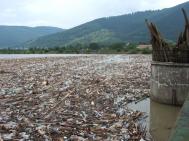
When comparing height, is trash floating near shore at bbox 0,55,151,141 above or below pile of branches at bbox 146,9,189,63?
below

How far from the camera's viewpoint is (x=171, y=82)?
41.2ft

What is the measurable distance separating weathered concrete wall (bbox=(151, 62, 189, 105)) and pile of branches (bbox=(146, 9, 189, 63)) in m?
0.31

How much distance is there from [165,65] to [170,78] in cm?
49

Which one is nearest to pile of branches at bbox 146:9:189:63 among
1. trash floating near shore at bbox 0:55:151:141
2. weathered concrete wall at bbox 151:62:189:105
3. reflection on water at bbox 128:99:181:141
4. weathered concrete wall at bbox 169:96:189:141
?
weathered concrete wall at bbox 151:62:189:105

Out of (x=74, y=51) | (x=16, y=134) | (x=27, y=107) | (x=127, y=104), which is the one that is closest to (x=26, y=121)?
(x=16, y=134)

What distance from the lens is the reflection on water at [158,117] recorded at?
9.42 meters

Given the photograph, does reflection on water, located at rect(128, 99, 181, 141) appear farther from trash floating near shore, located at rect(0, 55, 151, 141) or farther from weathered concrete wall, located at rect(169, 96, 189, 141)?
weathered concrete wall, located at rect(169, 96, 189, 141)

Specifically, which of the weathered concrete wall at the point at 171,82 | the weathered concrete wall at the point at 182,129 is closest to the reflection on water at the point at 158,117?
the weathered concrete wall at the point at 171,82

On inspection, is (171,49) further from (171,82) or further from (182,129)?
(182,129)

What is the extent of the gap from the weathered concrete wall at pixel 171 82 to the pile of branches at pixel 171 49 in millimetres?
307

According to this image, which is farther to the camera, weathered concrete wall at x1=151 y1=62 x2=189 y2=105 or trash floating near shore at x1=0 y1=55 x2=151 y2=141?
weathered concrete wall at x1=151 y1=62 x2=189 y2=105

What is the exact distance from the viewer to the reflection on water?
9.42m

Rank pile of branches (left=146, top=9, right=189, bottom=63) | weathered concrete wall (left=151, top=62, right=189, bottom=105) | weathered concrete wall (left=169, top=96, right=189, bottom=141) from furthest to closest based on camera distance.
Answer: pile of branches (left=146, top=9, right=189, bottom=63) < weathered concrete wall (left=151, top=62, right=189, bottom=105) < weathered concrete wall (left=169, top=96, right=189, bottom=141)

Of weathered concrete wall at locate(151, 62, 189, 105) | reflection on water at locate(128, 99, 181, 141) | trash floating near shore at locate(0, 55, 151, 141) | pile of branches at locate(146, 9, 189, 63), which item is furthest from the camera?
pile of branches at locate(146, 9, 189, 63)
